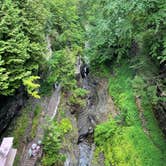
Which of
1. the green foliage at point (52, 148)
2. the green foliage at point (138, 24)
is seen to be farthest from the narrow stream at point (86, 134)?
the green foliage at point (138, 24)

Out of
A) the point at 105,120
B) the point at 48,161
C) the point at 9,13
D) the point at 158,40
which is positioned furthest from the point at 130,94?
the point at 9,13

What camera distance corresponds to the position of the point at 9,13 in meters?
10.9

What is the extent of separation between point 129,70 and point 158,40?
196 inches

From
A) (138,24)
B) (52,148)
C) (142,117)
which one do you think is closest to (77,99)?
(142,117)

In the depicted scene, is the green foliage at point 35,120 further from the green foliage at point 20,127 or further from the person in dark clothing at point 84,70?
the person in dark clothing at point 84,70

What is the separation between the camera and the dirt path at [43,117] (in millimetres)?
11102

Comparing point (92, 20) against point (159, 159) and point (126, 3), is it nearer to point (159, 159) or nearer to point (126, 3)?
point (126, 3)

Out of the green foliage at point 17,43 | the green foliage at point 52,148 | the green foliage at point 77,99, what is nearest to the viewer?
the green foliage at point 17,43

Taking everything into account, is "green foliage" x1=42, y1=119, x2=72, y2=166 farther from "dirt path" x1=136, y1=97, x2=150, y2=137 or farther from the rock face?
"dirt path" x1=136, y1=97, x2=150, y2=137

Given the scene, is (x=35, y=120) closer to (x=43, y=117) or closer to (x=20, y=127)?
(x=43, y=117)

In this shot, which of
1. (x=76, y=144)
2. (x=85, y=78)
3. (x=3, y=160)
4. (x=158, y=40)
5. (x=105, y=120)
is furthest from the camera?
(x=85, y=78)

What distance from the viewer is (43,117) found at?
13.4 meters

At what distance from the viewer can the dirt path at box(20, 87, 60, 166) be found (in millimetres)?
11102

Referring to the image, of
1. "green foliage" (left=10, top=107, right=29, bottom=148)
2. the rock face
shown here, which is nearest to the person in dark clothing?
"green foliage" (left=10, top=107, right=29, bottom=148)
